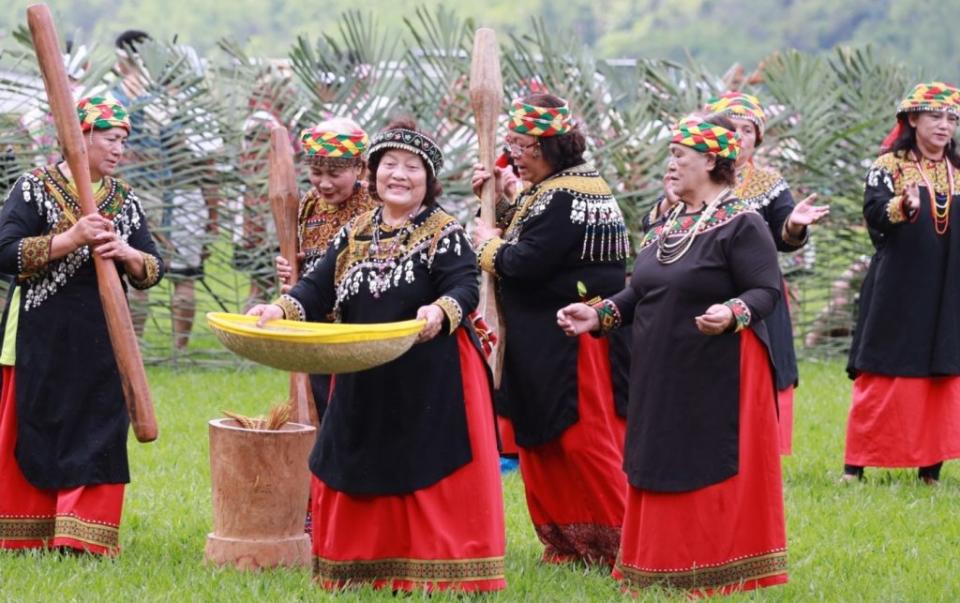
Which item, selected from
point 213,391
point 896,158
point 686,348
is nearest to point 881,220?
point 896,158

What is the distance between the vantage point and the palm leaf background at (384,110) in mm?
11391

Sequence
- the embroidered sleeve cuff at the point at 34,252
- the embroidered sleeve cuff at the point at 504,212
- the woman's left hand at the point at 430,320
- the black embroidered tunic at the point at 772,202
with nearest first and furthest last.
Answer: the woman's left hand at the point at 430,320 → the embroidered sleeve cuff at the point at 34,252 → the embroidered sleeve cuff at the point at 504,212 → the black embroidered tunic at the point at 772,202

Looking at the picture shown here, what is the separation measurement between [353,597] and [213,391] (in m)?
5.63

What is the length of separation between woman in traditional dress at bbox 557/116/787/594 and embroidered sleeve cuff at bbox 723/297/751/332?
0.41 feet

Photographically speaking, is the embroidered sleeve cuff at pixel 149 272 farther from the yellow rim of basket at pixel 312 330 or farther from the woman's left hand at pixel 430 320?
the woman's left hand at pixel 430 320

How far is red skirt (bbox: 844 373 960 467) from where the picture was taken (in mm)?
8648

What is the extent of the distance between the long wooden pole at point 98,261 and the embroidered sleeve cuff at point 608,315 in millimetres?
1633

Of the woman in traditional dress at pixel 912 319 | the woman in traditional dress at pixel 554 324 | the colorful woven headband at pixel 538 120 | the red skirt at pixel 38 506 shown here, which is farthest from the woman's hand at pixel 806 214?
the red skirt at pixel 38 506

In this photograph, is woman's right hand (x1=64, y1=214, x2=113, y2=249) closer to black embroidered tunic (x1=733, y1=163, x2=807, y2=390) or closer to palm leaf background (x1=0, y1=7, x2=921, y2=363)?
black embroidered tunic (x1=733, y1=163, x2=807, y2=390)

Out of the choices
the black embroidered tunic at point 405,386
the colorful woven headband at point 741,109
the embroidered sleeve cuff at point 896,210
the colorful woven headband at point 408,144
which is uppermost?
the colorful woven headband at point 741,109

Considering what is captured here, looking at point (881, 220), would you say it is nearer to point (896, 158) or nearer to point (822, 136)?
point (896, 158)

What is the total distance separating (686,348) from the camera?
229 inches

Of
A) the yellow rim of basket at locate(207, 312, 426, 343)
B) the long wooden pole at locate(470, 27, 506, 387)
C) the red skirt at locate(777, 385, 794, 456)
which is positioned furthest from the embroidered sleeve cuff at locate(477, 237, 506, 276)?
the red skirt at locate(777, 385, 794, 456)

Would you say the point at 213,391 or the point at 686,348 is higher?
the point at 686,348
